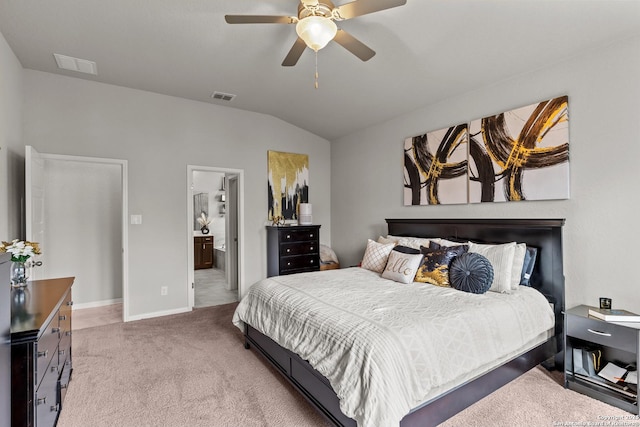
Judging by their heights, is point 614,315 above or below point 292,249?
below

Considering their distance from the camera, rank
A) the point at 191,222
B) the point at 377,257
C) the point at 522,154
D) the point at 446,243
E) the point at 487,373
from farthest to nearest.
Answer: the point at 191,222 → the point at 377,257 → the point at 446,243 → the point at 522,154 → the point at 487,373

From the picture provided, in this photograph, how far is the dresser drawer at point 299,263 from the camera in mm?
4727

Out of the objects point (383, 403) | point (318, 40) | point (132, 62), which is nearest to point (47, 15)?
point (132, 62)

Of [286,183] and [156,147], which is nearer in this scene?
[156,147]

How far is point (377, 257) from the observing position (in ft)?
11.5

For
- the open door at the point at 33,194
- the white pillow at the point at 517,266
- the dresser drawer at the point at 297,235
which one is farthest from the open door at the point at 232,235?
the white pillow at the point at 517,266

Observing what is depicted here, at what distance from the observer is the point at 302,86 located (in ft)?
12.6

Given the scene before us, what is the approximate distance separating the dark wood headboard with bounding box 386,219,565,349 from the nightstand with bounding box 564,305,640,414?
0.71 feet

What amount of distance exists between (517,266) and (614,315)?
68 centimetres

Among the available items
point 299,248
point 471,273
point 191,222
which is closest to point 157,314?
point 191,222

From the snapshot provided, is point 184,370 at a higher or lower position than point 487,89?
lower

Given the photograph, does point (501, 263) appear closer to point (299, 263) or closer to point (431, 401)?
point (431, 401)

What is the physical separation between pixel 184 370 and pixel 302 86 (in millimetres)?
3248

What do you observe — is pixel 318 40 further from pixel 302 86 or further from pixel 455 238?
pixel 455 238
